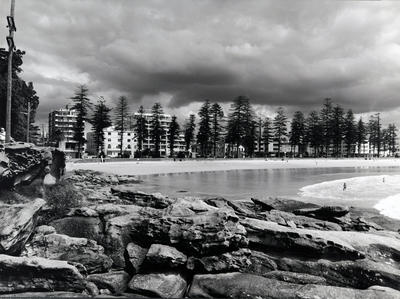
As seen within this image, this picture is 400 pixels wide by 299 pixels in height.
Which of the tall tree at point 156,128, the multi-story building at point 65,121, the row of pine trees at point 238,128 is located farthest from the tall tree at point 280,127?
the multi-story building at point 65,121

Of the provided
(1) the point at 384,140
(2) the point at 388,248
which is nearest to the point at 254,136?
(1) the point at 384,140

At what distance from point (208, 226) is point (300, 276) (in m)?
2.07

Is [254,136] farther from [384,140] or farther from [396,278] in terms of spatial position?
[396,278]

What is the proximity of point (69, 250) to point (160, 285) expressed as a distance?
7.84 ft

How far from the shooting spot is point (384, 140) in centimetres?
11144

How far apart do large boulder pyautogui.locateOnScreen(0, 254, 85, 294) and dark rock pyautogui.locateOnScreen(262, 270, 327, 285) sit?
11.6 feet

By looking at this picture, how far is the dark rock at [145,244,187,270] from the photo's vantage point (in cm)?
623

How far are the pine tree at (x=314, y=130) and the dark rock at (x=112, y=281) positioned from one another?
287 feet

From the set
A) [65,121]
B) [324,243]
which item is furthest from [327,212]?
[65,121]

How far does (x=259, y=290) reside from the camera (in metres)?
5.51

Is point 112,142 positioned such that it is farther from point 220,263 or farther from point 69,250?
point 220,263

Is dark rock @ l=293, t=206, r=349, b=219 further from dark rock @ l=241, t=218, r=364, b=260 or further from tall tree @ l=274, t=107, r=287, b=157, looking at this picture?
tall tree @ l=274, t=107, r=287, b=157

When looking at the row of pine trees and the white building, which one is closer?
the row of pine trees

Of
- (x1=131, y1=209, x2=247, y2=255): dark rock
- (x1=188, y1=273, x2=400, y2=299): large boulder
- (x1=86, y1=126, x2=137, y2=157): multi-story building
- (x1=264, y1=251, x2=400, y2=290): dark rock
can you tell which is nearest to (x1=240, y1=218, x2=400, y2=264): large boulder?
(x1=264, y1=251, x2=400, y2=290): dark rock
